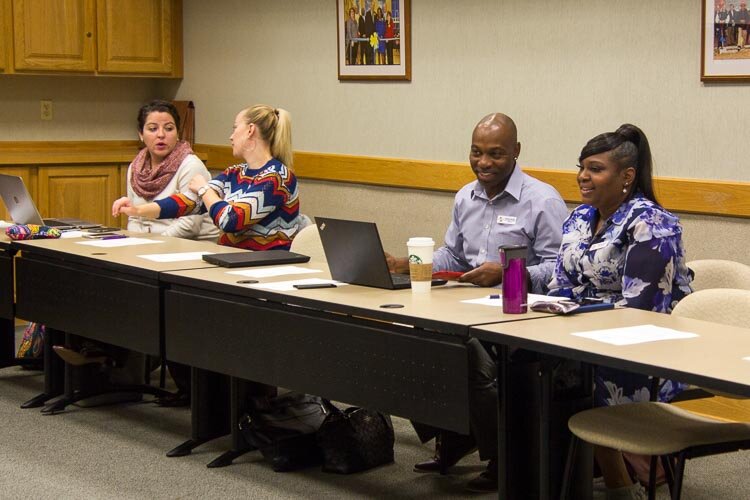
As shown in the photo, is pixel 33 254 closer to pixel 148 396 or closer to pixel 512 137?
pixel 148 396

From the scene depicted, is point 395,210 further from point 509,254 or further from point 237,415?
point 509,254

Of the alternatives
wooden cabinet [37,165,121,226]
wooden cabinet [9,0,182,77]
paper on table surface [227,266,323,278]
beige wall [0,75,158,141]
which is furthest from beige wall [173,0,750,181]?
paper on table surface [227,266,323,278]

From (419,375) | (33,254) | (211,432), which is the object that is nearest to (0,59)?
(33,254)

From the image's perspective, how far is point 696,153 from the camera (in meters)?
4.95

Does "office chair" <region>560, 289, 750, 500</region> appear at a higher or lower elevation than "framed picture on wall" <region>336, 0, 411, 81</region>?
lower

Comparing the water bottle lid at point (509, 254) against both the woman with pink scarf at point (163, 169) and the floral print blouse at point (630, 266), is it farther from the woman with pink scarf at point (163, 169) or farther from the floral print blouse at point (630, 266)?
the woman with pink scarf at point (163, 169)

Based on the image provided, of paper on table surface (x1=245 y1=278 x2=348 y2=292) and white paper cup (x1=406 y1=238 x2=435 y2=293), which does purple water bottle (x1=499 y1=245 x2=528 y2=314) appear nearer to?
white paper cup (x1=406 y1=238 x2=435 y2=293)

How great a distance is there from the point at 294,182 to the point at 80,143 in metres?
3.13

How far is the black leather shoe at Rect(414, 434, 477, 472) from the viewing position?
4094mm

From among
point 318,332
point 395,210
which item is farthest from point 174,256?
point 395,210

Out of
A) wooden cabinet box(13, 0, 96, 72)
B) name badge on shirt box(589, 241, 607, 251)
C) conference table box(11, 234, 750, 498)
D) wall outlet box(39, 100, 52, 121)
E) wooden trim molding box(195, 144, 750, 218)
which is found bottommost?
conference table box(11, 234, 750, 498)

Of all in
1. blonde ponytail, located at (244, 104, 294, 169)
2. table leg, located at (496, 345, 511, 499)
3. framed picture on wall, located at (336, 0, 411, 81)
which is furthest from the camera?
framed picture on wall, located at (336, 0, 411, 81)

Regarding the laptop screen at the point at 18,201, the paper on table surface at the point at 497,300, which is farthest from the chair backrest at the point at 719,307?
the laptop screen at the point at 18,201

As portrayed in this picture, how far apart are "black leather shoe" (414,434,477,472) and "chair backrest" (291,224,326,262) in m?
1.08
